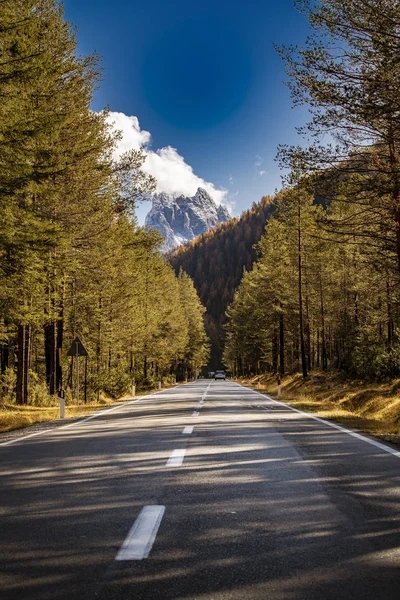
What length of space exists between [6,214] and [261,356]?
6348cm

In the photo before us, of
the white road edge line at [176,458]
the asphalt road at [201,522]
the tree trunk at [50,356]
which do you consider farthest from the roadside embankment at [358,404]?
the tree trunk at [50,356]

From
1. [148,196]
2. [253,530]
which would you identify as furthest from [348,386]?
[253,530]

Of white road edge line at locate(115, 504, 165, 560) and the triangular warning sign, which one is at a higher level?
the triangular warning sign

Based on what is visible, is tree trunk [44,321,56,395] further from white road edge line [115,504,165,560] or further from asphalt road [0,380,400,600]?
white road edge line [115,504,165,560]

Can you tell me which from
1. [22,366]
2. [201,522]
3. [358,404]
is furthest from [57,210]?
[201,522]

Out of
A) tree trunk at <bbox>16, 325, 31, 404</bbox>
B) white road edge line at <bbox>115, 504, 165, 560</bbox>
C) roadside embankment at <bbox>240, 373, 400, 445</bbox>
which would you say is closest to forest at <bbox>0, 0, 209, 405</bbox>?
tree trunk at <bbox>16, 325, 31, 404</bbox>

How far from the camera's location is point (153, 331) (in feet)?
166

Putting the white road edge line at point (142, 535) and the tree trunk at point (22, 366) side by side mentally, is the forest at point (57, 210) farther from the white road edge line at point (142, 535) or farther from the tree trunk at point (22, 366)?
the white road edge line at point (142, 535)

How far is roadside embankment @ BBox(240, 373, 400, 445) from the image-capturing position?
45.5 feet

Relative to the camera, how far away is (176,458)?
8.58 m

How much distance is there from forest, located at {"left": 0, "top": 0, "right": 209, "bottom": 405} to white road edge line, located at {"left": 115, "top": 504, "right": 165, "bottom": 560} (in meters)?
10.6

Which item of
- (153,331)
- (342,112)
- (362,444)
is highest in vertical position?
(342,112)

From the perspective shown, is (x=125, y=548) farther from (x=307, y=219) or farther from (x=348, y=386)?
(x=307, y=219)

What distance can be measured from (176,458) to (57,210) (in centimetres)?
1541
